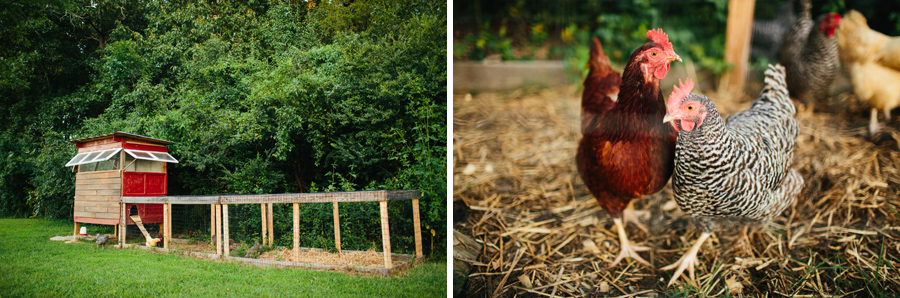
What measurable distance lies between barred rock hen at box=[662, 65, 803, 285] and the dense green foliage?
3.92ft

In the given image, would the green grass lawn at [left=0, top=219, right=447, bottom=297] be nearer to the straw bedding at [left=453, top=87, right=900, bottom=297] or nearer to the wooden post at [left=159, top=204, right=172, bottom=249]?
the wooden post at [left=159, top=204, right=172, bottom=249]

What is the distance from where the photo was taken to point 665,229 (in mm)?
2037

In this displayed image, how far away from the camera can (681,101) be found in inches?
57.1

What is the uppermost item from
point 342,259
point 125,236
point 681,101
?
point 681,101

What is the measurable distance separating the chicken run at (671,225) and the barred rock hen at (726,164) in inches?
2.2

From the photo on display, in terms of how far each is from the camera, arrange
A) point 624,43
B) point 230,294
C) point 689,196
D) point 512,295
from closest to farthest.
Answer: point 689,196 → point 512,295 → point 230,294 → point 624,43

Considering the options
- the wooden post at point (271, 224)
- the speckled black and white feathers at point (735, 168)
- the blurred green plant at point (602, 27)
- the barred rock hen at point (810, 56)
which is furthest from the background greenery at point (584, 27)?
the wooden post at point (271, 224)

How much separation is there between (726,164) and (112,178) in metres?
2.95

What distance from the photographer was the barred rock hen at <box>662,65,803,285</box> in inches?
57.6

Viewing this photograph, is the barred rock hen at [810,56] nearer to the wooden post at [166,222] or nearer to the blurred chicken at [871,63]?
the blurred chicken at [871,63]

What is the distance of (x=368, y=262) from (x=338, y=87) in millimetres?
998

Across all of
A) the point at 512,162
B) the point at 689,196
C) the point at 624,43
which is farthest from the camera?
the point at 624,43

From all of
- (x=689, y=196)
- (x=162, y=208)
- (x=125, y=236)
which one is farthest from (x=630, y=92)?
(x=125, y=236)

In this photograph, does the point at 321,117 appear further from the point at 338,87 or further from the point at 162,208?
the point at 162,208
